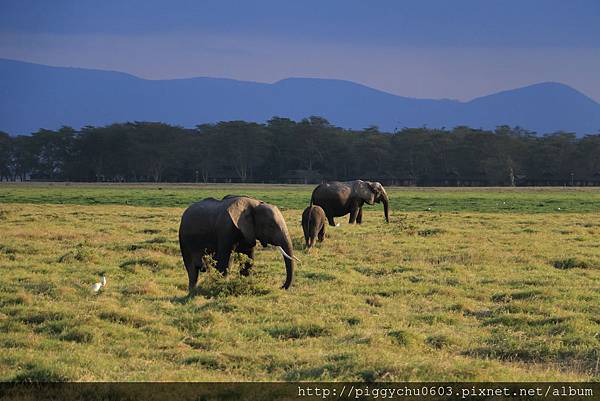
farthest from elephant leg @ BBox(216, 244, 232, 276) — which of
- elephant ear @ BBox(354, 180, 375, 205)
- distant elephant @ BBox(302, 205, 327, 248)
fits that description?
elephant ear @ BBox(354, 180, 375, 205)

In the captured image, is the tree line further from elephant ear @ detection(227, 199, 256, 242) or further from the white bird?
the white bird

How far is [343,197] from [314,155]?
87.6 m

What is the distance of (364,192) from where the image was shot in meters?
34.0

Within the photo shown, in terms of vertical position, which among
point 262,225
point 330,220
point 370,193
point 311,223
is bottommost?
point 330,220

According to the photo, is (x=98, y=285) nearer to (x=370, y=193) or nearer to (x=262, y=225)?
(x=262, y=225)

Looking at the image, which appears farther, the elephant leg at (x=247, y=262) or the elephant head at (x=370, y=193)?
the elephant head at (x=370, y=193)

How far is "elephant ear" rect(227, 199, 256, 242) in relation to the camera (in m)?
15.4

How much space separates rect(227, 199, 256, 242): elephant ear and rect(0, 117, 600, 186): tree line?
98.8 m

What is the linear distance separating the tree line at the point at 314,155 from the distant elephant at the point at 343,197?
7987 cm

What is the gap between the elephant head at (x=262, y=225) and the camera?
15391 millimetres

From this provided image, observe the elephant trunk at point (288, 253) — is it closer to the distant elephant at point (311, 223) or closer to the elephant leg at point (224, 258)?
the elephant leg at point (224, 258)

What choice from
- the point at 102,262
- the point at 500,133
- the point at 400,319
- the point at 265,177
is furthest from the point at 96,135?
the point at 400,319

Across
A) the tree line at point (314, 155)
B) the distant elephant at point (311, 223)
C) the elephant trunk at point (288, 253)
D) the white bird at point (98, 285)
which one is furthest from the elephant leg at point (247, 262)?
the tree line at point (314, 155)

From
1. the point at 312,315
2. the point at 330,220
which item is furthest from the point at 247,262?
the point at 330,220
